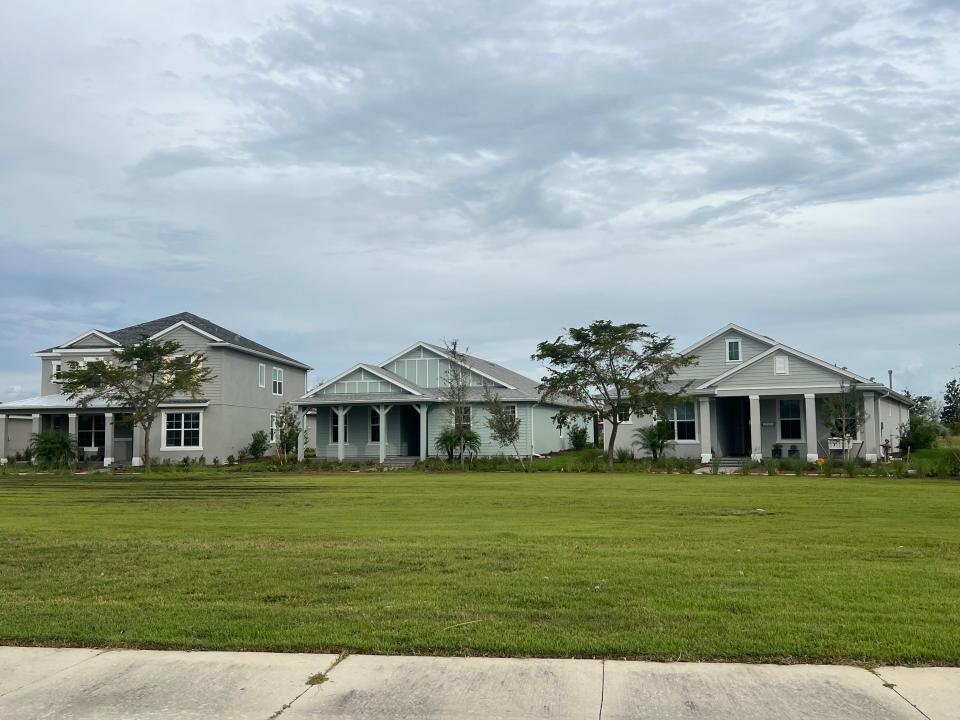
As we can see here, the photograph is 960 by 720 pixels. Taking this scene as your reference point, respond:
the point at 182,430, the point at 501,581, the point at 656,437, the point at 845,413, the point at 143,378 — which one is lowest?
A: the point at 501,581

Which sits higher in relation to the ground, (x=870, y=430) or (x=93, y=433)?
(x=93, y=433)

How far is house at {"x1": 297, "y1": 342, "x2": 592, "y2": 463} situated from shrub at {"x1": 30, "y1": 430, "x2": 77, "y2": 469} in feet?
36.2

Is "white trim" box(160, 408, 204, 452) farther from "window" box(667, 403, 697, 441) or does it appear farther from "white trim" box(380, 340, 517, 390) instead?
"window" box(667, 403, 697, 441)

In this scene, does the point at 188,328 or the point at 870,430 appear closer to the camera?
the point at 870,430

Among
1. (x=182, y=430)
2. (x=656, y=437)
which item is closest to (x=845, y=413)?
(x=656, y=437)

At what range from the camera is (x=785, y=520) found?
49.3 feet

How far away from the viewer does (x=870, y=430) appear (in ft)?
120

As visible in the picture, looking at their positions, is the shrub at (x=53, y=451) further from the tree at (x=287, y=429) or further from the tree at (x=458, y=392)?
the tree at (x=458, y=392)

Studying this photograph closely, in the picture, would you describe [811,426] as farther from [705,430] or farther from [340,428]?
[340,428]

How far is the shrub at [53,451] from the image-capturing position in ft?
134

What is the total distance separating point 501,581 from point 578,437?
4188 cm

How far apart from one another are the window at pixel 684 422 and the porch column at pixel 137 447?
25924 mm

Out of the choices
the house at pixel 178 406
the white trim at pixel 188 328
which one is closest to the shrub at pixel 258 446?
the house at pixel 178 406

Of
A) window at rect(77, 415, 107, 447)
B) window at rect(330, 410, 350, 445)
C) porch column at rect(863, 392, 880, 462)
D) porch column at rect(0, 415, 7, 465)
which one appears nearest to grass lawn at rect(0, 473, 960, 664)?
porch column at rect(863, 392, 880, 462)
